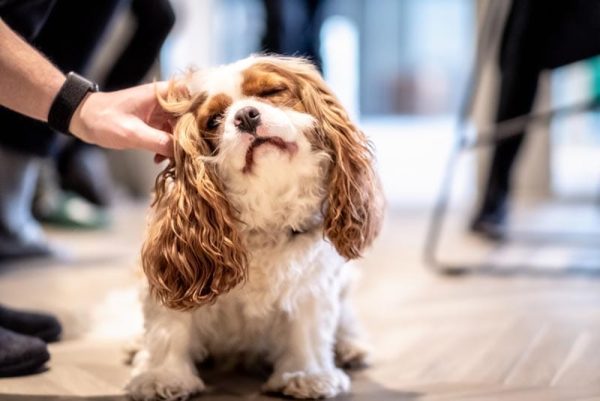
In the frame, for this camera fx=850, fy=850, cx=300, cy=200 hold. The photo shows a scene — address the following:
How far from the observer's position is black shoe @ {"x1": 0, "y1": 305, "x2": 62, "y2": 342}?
1.62m

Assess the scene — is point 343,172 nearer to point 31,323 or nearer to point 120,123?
point 120,123

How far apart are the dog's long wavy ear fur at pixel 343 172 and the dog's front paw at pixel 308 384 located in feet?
0.65

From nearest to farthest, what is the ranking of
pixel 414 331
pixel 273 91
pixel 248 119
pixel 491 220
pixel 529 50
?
pixel 248 119
pixel 273 91
pixel 414 331
pixel 529 50
pixel 491 220

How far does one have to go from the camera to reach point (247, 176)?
1.27m

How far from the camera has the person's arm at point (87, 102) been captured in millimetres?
1308

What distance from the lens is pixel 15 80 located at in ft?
4.44

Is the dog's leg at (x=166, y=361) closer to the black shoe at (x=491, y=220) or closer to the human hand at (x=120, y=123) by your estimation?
the human hand at (x=120, y=123)

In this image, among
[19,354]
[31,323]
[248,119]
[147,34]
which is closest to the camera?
[248,119]

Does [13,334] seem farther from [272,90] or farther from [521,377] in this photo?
[521,377]

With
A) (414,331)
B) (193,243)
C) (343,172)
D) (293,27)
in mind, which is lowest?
(414,331)

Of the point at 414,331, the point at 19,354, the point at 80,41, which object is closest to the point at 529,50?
the point at 414,331

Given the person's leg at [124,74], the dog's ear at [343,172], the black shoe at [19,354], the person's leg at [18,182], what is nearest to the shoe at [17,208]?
the person's leg at [18,182]

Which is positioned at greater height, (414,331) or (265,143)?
(265,143)

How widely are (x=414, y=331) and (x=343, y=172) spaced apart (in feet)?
1.93
